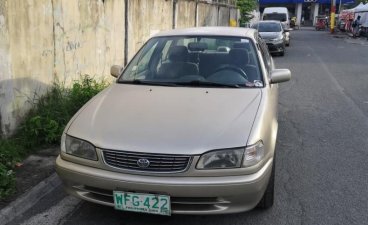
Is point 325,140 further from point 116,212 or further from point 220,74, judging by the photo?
point 116,212

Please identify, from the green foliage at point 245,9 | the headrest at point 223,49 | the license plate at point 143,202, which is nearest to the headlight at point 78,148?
the license plate at point 143,202

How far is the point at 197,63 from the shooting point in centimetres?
462

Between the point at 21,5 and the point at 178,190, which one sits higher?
the point at 21,5

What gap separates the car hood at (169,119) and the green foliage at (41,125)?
3.85ft

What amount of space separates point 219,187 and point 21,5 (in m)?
3.72

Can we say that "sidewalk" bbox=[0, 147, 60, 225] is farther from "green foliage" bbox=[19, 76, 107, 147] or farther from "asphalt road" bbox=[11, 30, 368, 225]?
"green foliage" bbox=[19, 76, 107, 147]

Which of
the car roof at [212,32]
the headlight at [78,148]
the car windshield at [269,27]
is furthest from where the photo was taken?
the car windshield at [269,27]

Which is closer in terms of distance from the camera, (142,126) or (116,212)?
(142,126)

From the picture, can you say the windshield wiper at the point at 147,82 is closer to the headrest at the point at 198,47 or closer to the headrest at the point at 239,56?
the headrest at the point at 198,47

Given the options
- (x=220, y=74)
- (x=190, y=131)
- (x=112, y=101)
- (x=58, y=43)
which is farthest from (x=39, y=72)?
(x=190, y=131)

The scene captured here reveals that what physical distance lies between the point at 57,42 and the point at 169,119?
351 centimetres

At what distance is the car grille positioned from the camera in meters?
3.12

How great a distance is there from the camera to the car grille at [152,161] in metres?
3.12

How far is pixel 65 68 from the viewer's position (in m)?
6.69
